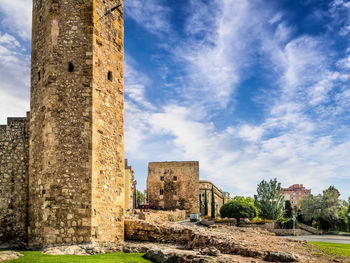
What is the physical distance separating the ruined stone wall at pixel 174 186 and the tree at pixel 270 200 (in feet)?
28.9

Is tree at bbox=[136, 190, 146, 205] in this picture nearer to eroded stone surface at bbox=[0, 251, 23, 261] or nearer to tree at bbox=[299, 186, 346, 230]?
tree at bbox=[299, 186, 346, 230]

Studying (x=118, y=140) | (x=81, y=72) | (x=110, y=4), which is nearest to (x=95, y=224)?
(x=118, y=140)

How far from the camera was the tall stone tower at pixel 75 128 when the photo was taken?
1100cm

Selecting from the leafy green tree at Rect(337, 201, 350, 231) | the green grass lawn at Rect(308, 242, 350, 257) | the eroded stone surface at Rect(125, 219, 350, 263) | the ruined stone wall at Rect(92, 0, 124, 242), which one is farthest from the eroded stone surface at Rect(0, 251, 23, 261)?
the leafy green tree at Rect(337, 201, 350, 231)

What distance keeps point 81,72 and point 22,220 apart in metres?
6.45

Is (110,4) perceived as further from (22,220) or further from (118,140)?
(22,220)

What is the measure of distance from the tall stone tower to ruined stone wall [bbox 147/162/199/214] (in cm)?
3396

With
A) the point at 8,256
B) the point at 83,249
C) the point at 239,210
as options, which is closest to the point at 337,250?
the point at 83,249

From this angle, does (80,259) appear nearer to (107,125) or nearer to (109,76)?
(107,125)

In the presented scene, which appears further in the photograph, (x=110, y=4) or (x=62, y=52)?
(x=110, y=4)

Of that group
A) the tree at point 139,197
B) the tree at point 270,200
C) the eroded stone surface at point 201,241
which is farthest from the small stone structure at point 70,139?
the tree at point 139,197

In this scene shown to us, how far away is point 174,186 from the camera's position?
4650 cm

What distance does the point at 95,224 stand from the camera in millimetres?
11023

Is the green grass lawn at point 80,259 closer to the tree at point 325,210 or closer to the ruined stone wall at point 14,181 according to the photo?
the ruined stone wall at point 14,181
